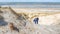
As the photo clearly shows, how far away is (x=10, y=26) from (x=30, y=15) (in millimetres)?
230

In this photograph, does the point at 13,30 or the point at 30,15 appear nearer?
the point at 13,30

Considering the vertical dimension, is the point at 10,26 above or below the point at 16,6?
below

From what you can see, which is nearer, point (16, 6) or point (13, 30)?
point (13, 30)

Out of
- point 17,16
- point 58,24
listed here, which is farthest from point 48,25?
point 17,16

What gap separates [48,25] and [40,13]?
131 mm

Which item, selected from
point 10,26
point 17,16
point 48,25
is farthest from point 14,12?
point 48,25

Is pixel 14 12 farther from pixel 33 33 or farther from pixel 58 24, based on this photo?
pixel 58 24

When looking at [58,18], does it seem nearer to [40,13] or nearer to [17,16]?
[40,13]

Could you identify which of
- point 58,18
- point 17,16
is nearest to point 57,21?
point 58,18

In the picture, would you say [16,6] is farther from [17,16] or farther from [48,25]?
[48,25]

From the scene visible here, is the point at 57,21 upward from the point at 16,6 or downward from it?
downward

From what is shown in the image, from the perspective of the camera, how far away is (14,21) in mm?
1163

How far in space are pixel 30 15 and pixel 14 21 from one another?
155 mm

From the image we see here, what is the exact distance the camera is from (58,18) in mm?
1247
